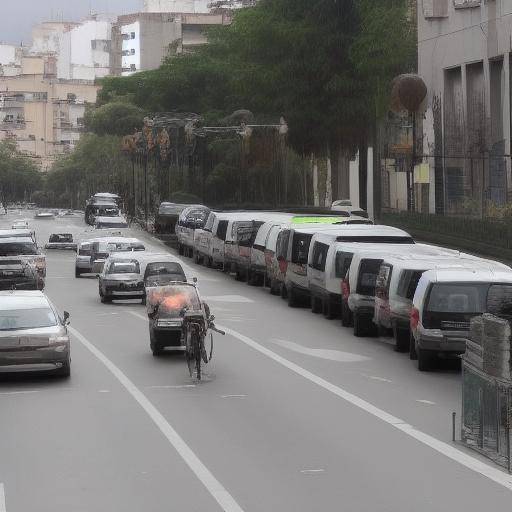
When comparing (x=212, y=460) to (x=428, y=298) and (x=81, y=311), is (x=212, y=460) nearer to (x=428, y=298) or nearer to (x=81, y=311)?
(x=428, y=298)

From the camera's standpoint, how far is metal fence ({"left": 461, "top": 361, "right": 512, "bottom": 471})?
17828 millimetres

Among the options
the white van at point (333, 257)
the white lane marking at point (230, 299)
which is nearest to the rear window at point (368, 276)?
the white van at point (333, 257)

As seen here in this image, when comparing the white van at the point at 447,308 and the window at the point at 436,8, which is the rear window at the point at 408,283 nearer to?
the white van at the point at 447,308

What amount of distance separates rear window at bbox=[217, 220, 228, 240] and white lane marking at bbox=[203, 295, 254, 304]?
31.2 ft

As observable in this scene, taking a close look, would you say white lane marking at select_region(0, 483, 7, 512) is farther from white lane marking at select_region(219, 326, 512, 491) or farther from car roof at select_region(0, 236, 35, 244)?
car roof at select_region(0, 236, 35, 244)

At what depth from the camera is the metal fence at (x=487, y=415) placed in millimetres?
17828

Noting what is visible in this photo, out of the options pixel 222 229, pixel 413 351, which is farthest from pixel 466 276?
pixel 222 229

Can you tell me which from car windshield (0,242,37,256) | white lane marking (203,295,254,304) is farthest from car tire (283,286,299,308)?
car windshield (0,242,37,256)

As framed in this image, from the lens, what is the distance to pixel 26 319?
26.3 metres

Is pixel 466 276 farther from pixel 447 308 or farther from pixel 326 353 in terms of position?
pixel 326 353

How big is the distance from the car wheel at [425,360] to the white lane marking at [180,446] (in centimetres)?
492

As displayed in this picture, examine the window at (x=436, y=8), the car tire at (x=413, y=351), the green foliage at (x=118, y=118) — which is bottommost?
the car tire at (x=413, y=351)

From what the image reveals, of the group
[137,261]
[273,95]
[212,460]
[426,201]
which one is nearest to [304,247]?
[137,261]

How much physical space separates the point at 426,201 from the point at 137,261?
30.7 meters
